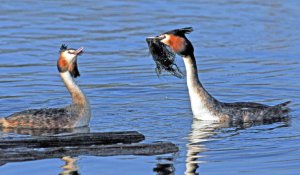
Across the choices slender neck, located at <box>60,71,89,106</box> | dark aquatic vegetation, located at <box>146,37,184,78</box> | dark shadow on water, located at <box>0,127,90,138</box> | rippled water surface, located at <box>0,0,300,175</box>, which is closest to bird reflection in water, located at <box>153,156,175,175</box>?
rippled water surface, located at <box>0,0,300,175</box>

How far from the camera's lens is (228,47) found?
1984cm

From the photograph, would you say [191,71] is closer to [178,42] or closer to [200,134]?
[178,42]

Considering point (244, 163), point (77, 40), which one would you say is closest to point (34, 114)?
point (244, 163)

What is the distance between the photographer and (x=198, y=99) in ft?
48.6

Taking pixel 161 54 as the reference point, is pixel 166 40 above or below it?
above

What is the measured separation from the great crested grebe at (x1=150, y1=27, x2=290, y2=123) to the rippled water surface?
23 centimetres

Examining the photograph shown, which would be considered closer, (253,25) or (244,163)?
(244,163)

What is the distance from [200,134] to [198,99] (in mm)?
1147

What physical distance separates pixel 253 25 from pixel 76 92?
789 centimetres

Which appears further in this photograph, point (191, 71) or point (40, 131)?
point (191, 71)

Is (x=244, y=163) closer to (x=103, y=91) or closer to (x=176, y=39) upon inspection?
(x=176, y=39)

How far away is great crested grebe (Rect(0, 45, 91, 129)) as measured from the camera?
1416 centimetres

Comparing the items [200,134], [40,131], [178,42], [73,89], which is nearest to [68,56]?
[73,89]

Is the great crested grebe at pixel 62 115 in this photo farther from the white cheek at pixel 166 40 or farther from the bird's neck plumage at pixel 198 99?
the bird's neck plumage at pixel 198 99
